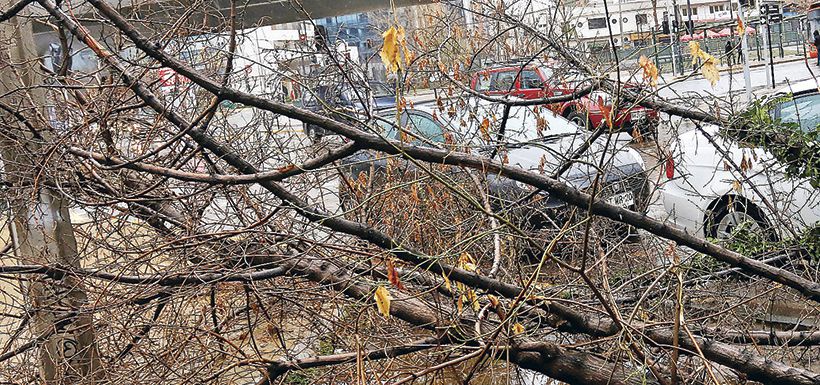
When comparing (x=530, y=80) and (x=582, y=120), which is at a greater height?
(x=530, y=80)

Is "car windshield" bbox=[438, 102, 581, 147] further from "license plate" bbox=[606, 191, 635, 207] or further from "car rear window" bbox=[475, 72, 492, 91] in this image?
"license plate" bbox=[606, 191, 635, 207]

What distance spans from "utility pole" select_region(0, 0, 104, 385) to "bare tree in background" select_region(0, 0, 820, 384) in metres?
0.02

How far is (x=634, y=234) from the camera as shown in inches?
165

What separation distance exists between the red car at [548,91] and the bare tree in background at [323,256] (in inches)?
4.9

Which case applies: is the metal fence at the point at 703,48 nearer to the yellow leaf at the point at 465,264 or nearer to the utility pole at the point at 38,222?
the yellow leaf at the point at 465,264

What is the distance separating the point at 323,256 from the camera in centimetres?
346

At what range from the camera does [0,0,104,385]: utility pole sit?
13.8 ft

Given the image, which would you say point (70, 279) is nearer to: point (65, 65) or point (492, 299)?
point (65, 65)

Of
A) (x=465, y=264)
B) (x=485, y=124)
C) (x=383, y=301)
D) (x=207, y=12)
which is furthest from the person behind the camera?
(x=485, y=124)

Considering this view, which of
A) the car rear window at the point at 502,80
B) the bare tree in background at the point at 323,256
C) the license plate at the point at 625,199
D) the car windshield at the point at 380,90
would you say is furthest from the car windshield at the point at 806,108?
the car windshield at the point at 380,90

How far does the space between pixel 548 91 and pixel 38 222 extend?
311cm

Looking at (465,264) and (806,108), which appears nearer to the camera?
(465,264)

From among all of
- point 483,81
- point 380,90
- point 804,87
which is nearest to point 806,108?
point 804,87

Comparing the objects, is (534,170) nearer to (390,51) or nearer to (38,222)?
(390,51)
